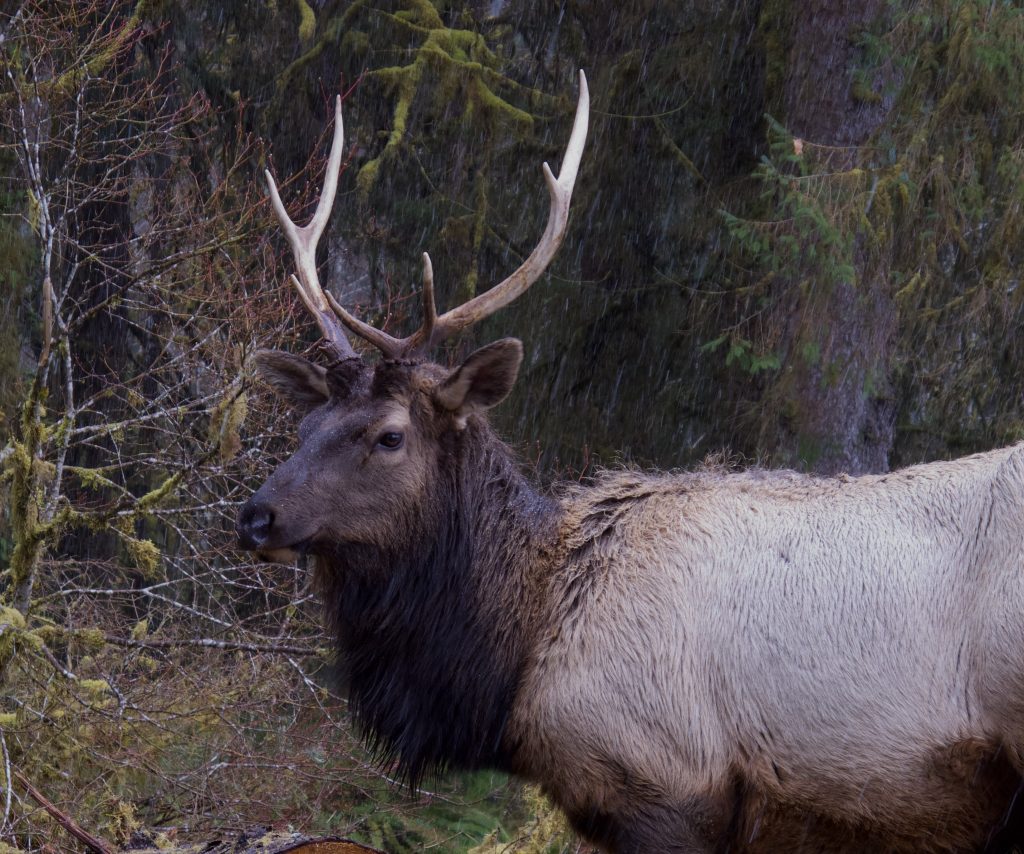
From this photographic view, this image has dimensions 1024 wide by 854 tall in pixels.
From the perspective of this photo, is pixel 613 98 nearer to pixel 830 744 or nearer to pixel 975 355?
pixel 975 355

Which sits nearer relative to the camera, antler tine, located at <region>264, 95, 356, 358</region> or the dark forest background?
antler tine, located at <region>264, 95, 356, 358</region>

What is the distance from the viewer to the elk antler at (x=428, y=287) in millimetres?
5180

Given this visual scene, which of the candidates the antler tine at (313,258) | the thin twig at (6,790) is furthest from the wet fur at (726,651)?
the thin twig at (6,790)

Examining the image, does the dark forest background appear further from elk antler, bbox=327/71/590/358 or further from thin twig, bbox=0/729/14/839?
elk antler, bbox=327/71/590/358

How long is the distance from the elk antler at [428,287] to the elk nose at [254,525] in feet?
3.09

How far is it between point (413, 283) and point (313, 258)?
4.27m

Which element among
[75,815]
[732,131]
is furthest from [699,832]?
[732,131]

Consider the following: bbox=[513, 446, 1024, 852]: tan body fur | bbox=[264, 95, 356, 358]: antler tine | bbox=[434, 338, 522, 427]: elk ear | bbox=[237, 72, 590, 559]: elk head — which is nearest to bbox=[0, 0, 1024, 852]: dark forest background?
bbox=[264, 95, 356, 358]: antler tine

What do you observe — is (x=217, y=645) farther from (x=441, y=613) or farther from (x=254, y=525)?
(x=254, y=525)

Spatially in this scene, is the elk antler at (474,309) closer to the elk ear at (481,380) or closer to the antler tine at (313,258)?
the antler tine at (313,258)

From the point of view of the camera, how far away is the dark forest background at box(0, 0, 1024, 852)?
7.11 meters

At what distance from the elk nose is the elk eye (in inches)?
23.3

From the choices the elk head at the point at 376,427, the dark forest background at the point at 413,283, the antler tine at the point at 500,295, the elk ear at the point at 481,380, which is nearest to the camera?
the elk head at the point at 376,427

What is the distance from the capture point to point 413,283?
1005cm
